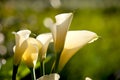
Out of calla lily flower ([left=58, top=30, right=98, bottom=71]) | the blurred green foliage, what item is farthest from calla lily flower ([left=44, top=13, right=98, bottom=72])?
the blurred green foliage

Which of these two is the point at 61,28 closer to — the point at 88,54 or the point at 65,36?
the point at 65,36

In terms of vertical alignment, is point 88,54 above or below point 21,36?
below

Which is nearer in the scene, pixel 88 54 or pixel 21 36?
pixel 21 36

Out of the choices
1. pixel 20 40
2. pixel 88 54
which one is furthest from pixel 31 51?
pixel 88 54

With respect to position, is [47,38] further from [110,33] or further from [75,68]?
[110,33]

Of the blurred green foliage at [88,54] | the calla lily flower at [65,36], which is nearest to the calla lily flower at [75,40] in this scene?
the calla lily flower at [65,36]

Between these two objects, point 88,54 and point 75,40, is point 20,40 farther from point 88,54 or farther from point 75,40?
point 88,54

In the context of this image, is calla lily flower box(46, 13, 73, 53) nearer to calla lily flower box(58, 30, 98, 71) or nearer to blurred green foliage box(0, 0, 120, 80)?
calla lily flower box(58, 30, 98, 71)

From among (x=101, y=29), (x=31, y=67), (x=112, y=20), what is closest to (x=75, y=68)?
(x=31, y=67)
